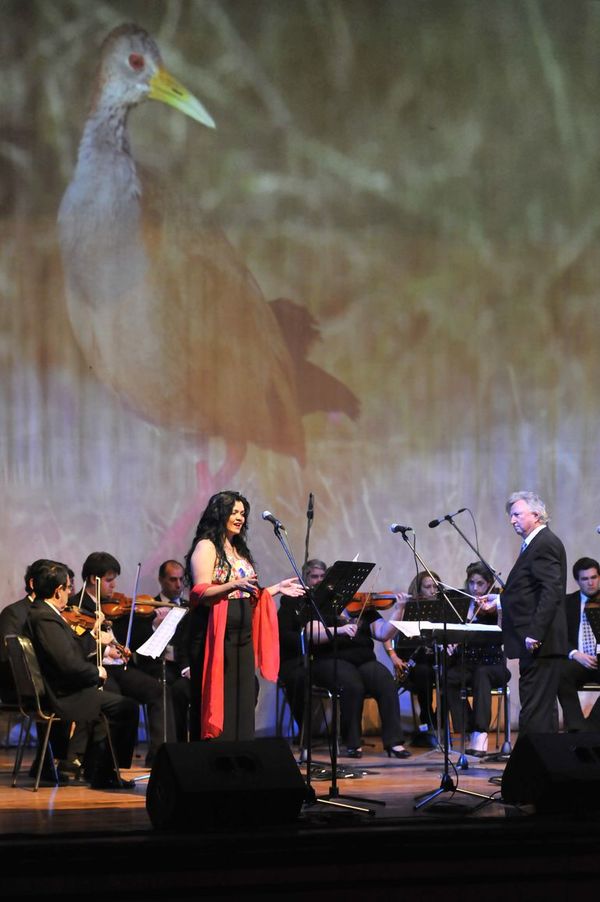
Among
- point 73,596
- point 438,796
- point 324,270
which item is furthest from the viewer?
point 324,270

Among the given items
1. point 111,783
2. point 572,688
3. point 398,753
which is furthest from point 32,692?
point 572,688

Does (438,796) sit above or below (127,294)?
below

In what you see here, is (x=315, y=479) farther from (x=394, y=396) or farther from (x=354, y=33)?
(x=354, y=33)

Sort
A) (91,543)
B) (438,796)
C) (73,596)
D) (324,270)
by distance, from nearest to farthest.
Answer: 1. (438,796)
2. (73,596)
3. (91,543)
4. (324,270)

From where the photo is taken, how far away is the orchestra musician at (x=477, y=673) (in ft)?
25.6

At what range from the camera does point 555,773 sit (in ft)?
14.5

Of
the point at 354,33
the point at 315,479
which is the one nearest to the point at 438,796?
the point at 315,479

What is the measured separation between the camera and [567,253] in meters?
9.76

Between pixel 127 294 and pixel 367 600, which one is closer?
pixel 367 600

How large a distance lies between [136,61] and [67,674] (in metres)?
4.93

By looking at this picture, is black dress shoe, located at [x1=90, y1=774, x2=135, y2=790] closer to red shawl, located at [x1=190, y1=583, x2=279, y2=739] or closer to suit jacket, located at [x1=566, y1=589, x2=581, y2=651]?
red shawl, located at [x1=190, y1=583, x2=279, y2=739]

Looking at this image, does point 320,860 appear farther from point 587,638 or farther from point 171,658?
point 587,638

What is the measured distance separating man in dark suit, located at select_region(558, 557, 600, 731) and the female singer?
2864 millimetres

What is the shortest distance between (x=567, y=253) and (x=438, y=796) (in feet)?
17.9
